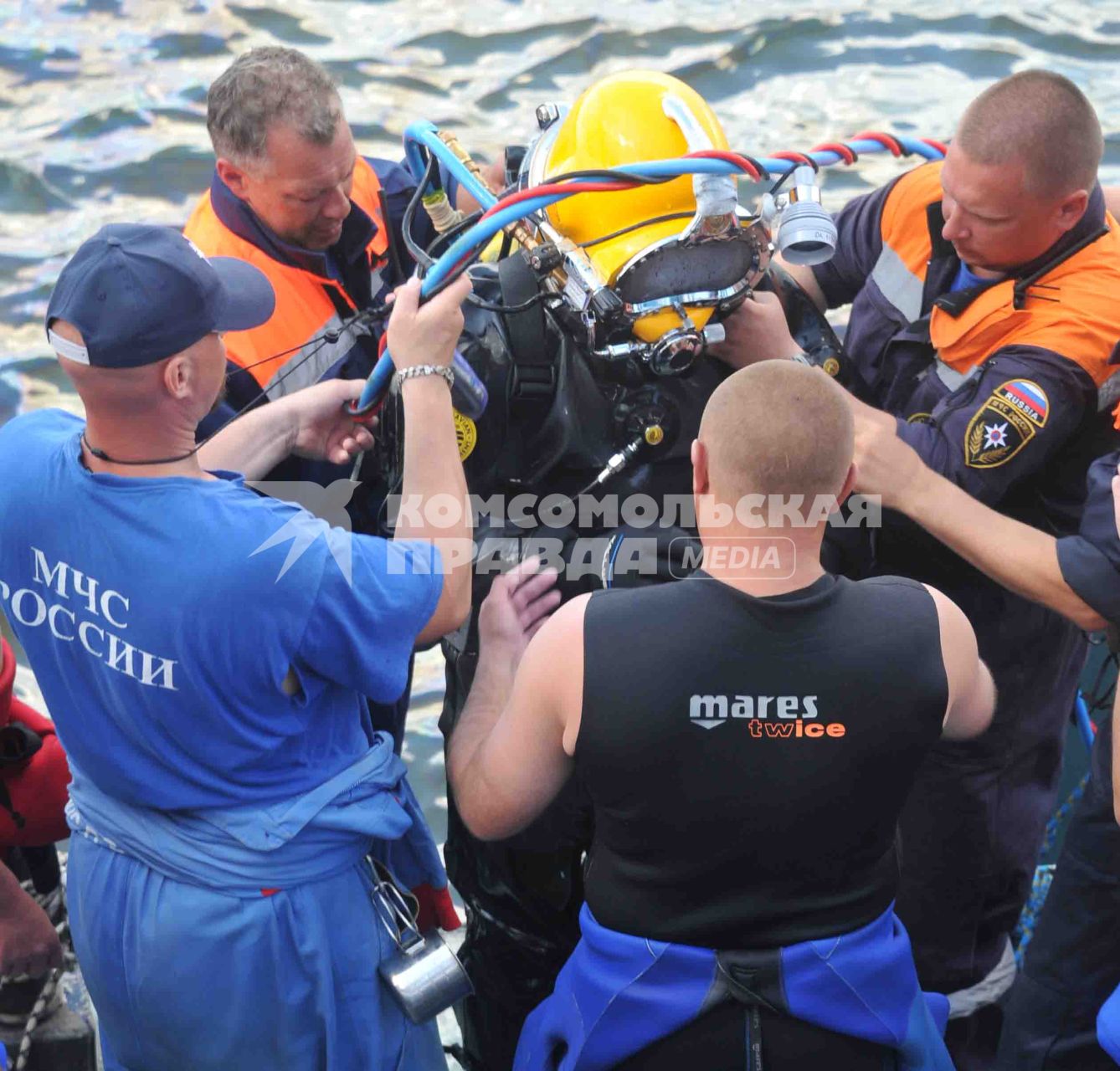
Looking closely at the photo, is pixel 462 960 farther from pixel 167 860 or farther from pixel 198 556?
pixel 198 556

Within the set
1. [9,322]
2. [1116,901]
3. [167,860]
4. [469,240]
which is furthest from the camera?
[9,322]

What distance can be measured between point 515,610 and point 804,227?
782 millimetres

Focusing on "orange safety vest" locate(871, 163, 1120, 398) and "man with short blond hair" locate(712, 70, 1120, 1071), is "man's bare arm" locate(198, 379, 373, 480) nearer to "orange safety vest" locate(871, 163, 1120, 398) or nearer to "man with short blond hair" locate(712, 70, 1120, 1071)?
"man with short blond hair" locate(712, 70, 1120, 1071)

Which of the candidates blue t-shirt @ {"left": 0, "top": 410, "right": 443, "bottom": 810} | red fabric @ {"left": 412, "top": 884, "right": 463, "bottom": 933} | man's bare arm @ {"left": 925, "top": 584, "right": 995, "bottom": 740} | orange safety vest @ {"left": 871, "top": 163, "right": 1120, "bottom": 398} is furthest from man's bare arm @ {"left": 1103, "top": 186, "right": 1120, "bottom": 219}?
red fabric @ {"left": 412, "top": 884, "right": 463, "bottom": 933}

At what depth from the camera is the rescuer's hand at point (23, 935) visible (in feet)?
7.66

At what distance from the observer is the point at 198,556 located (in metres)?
1.71

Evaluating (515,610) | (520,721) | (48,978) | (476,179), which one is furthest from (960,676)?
(48,978)

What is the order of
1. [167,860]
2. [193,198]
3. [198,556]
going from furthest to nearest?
1. [193,198]
2. [167,860]
3. [198,556]

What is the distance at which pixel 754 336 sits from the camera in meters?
2.45

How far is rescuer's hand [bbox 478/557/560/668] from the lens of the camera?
83.7 inches

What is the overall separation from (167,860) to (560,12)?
23.0 ft

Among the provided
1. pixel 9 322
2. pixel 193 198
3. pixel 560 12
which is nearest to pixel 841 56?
pixel 560 12

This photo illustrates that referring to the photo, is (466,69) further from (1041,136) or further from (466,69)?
(1041,136)

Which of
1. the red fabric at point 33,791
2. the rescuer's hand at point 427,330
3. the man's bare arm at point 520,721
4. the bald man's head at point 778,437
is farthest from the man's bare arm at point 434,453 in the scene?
the red fabric at point 33,791
